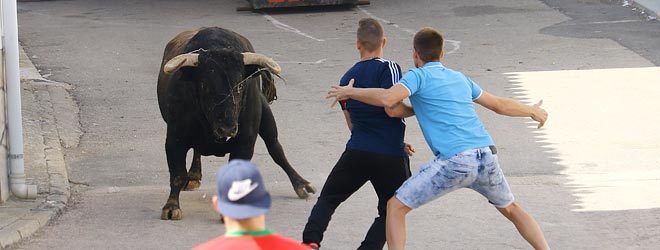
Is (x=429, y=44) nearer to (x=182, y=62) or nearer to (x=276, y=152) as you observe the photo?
(x=182, y=62)

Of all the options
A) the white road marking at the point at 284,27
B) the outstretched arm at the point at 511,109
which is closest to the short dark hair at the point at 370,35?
the outstretched arm at the point at 511,109

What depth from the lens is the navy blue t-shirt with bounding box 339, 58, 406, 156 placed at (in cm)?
737

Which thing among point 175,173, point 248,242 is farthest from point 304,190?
point 248,242

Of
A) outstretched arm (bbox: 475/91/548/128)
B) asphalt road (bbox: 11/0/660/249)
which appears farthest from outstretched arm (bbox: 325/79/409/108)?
asphalt road (bbox: 11/0/660/249)

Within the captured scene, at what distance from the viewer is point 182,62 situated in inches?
346

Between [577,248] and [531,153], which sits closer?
[577,248]

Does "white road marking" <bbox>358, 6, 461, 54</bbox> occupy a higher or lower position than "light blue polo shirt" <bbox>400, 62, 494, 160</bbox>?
lower

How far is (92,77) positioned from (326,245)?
27.3ft

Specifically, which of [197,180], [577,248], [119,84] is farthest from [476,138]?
[119,84]

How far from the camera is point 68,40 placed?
19.1 m

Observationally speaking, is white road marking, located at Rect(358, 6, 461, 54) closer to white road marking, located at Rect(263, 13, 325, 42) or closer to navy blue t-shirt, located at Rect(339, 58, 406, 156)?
white road marking, located at Rect(263, 13, 325, 42)

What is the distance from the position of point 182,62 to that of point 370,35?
1923 millimetres

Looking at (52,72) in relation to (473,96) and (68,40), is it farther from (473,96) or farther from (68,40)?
(473,96)

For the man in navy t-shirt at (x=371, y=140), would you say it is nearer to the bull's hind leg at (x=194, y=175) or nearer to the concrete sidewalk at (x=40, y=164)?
the concrete sidewalk at (x=40, y=164)
